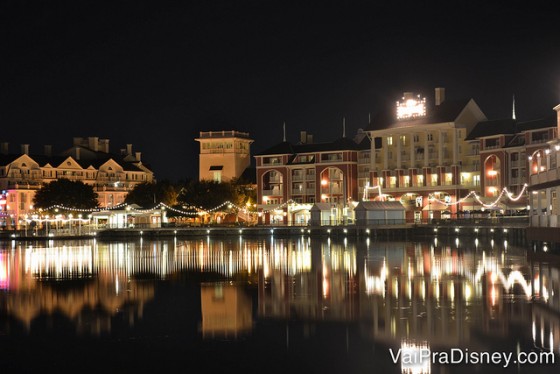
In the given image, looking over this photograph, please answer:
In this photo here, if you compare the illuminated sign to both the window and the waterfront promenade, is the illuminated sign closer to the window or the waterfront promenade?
the waterfront promenade

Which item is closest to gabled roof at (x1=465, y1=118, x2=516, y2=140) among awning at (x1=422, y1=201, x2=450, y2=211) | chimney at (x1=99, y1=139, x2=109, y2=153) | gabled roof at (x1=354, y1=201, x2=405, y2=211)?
awning at (x1=422, y1=201, x2=450, y2=211)

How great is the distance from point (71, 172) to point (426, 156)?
63.1 meters

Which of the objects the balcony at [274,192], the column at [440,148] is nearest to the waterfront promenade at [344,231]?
the column at [440,148]

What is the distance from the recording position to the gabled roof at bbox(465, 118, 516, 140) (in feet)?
341

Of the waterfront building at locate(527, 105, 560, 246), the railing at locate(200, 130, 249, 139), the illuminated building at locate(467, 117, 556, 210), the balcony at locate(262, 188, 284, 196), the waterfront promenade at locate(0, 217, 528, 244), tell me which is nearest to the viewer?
the waterfront building at locate(527, 105, 560, 246)

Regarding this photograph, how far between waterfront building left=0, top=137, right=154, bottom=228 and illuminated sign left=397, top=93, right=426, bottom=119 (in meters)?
48.3

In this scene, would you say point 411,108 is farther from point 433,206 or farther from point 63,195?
point 63,195

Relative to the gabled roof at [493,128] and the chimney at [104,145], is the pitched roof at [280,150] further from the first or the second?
the chimney at [104,145]

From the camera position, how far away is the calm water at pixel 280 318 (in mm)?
20500

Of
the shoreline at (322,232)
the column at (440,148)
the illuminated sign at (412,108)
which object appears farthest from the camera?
the illuminated sign at (412,108)

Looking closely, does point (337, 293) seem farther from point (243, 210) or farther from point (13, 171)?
point (13, 171)

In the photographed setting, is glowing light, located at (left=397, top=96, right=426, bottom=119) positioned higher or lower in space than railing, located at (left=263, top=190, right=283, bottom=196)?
higher

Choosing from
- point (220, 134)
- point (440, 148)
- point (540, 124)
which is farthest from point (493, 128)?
point (220, 134)

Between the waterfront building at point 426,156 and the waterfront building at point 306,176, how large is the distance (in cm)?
356
